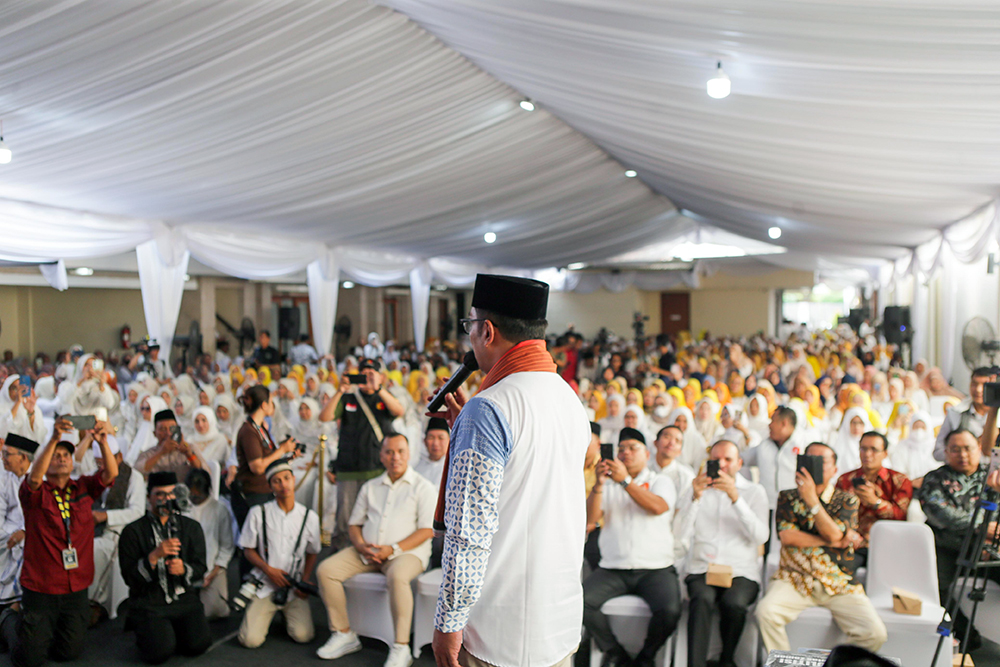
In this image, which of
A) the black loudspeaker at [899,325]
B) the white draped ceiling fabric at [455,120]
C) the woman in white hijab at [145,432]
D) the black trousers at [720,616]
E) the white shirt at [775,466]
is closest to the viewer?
the white draped ceiling fabric at [455,120]

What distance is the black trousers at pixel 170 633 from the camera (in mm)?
3980

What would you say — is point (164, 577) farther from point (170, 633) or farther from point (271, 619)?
point (271, 619)

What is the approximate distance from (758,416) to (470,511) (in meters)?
6.09

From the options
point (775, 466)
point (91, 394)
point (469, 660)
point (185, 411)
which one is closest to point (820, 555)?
point (775, 466)

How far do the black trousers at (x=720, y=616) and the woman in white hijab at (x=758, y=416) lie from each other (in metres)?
3.45

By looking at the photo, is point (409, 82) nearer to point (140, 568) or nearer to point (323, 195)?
point (323, 195)

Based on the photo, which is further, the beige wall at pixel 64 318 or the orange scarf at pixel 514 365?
the beige wall at pixel 64 318

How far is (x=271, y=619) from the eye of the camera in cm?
441

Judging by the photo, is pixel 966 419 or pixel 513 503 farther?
pixel 966 419

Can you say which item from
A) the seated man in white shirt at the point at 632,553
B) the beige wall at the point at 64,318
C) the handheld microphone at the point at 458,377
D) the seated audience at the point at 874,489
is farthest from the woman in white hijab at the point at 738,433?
the beige wall at the point at 64,318

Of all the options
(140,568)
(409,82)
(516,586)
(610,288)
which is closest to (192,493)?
(140,568)

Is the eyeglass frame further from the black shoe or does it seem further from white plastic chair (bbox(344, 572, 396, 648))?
white plastic chair (bbox(344, 572, 396, 648))

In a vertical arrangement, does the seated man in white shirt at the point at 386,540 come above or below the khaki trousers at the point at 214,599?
above

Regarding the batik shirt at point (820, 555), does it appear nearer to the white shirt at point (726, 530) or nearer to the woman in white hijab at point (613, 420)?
the white shirt at point (726, 530)
